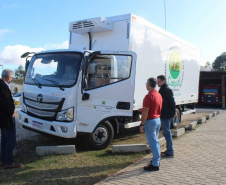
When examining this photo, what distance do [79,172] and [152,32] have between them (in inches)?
188

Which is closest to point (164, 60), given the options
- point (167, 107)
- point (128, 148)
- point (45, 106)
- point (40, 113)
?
point (167, 107)

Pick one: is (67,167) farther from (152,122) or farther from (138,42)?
(138,42)

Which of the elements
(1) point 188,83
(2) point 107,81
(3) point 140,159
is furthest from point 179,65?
(3) point 140,159

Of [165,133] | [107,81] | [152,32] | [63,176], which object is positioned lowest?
[63,176]

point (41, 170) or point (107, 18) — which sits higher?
point (107, 18)

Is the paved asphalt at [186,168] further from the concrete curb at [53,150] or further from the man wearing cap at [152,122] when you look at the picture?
the concrete curb at [53,150]

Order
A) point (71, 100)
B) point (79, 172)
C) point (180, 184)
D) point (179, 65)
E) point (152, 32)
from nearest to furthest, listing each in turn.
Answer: point (180, 184), point (79, 172), point (71, 100), point (152, 32), point (179, 65)

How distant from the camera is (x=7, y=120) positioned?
14.5 ft

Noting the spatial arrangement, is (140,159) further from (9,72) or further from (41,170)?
(9,72)

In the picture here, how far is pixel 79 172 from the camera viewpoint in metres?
4.41

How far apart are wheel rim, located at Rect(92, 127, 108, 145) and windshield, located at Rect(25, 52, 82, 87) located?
54.6 inches

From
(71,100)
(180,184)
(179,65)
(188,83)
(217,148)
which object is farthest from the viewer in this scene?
(188,83)

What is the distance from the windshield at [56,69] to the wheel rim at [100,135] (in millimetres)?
1388

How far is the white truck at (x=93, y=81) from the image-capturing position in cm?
517
